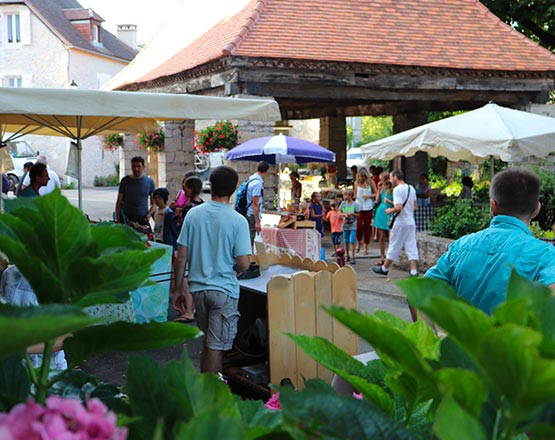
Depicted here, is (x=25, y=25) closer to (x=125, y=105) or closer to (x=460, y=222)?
(x=460, y=222)

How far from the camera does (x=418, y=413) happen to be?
3.24ft

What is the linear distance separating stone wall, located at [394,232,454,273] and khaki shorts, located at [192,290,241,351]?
590 cm

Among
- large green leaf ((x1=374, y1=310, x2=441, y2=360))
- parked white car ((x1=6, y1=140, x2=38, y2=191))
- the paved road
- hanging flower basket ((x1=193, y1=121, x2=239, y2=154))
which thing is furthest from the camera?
parked white car ((x1=6, y1=140, x2=38, y2=191))

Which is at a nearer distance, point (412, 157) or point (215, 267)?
point (215, 267)

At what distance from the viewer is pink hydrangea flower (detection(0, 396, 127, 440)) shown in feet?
2.27

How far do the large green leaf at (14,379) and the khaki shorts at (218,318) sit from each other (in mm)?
3903

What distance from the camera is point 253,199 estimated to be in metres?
10.0

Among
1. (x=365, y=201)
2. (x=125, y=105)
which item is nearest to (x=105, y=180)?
(x=365, y=201)

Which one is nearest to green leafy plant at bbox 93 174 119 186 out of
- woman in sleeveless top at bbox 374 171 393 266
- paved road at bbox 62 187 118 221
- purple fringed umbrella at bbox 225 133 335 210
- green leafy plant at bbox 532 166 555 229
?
paved road at bbox 62 187 118 221

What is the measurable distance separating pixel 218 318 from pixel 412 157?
13.5m

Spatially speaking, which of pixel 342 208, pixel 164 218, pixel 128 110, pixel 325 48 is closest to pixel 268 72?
pixel 325 48

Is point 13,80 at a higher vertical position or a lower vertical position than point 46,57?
lower

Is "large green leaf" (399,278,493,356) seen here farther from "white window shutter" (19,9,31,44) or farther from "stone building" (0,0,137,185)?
"white window shutter" (19,9,31,44)

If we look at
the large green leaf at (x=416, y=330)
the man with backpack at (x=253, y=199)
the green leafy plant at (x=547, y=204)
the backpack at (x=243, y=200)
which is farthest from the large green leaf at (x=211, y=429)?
the green leafy plant at (x=547, y=204)
